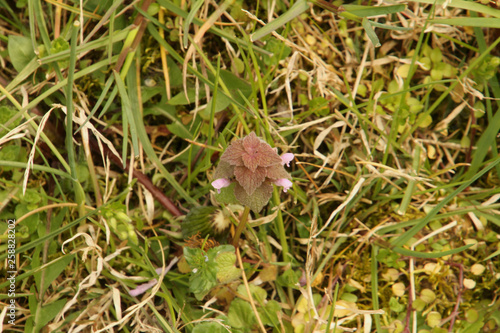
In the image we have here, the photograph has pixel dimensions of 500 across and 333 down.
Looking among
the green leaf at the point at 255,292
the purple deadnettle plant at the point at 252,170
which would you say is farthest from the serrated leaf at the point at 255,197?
the green leaf at the point at 255,292

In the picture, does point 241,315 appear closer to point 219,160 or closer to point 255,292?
point 255,292

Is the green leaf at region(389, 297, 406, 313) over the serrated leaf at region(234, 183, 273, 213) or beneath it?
beneath

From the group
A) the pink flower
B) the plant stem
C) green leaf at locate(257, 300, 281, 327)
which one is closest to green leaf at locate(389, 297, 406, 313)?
green leaf at locate(257, 300, 281, 327)

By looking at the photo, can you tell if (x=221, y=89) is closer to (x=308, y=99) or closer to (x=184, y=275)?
(x=308, y=99)

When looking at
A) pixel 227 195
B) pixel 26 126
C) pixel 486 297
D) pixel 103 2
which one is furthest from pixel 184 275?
pixel 486 297

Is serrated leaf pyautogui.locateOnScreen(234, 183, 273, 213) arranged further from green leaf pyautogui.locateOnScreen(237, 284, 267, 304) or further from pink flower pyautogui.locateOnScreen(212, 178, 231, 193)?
green leaf pyautogui.locateOnScreen(237, 284, 267, 304)

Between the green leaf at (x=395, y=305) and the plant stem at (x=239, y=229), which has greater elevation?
the plant stem at (x=239, y=229)

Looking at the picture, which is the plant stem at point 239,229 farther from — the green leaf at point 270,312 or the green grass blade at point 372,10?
Result: the green grass blade at point 372,10

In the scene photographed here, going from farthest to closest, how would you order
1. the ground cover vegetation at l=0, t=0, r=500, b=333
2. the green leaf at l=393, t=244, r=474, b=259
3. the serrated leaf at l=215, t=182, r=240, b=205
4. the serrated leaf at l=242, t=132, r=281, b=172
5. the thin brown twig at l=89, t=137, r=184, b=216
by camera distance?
the thin brown twig at l=89, t=137, r=184, b=216 → the ground cover vegetation at l=0, t=0, r=500, b=333 → the green leaf at l=393, t=244, r=474, b=259 → the serrated leaf at l=215, t=182, r=240, b=205 → the serrated leaf at l=242, t=132, r=281, b=172
